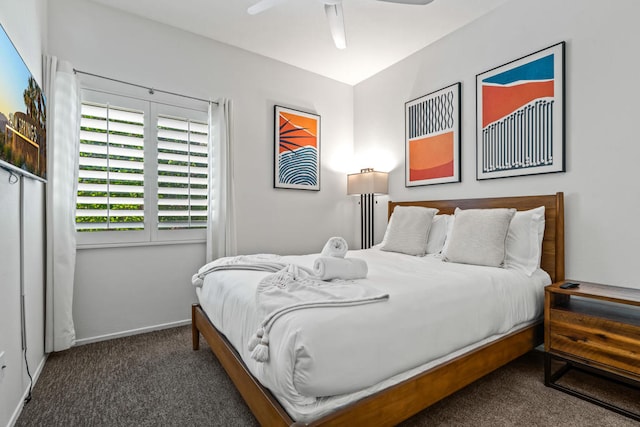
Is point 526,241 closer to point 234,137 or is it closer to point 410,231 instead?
point 410,231

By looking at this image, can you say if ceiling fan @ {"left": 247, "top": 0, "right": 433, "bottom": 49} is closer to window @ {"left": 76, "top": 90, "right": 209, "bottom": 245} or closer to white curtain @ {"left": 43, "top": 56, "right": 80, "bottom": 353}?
window @ {"left": 76, "top": 90, "right": 209, "bottom": 245}

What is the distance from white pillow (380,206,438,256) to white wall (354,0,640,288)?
538 millimetres

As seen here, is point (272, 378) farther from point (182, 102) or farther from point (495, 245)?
point (182, 102)

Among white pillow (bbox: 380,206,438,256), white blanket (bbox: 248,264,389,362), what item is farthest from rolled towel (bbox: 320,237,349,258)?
white pillow (bbox: 380,206,438,256)

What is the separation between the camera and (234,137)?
3.31 m

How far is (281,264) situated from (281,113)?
2.25 metres

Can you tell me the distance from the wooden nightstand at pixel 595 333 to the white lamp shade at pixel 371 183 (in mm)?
2007

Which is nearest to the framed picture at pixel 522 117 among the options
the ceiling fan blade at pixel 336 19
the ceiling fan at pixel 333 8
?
the ceiling fan at pixel 333 8

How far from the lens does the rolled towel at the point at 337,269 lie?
5.46 feet

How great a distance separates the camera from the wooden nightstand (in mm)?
1646

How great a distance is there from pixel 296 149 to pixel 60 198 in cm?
231

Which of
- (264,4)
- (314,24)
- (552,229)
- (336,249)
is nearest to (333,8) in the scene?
(264,4)

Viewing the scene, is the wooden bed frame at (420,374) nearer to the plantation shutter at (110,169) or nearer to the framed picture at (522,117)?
the framed picture at (522,117)

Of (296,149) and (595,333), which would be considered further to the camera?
(296,149)
